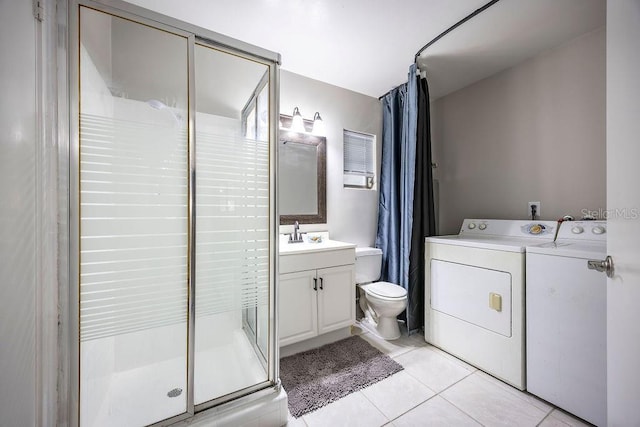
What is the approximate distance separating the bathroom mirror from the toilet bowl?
0.83 m

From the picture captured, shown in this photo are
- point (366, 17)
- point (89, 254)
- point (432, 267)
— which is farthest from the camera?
point (432, 267)

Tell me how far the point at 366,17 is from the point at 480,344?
2.37 m

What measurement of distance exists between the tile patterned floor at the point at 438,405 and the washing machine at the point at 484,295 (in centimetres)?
13

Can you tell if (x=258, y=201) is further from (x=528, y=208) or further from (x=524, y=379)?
(x=528, y=208)

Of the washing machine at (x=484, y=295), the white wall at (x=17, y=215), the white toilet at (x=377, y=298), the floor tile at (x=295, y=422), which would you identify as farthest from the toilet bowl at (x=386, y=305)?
the white wall at (x=17, y=215)

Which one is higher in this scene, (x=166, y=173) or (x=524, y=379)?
(x=166, y=173)

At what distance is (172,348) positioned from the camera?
117 centimetres

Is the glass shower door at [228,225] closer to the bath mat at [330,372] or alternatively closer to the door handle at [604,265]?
the bath mat at [330,372]

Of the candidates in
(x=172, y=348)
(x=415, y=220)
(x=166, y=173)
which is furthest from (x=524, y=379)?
(x=166, y=173)

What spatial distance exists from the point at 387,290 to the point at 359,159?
1413 millimetres

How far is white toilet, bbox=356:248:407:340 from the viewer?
1968 mm

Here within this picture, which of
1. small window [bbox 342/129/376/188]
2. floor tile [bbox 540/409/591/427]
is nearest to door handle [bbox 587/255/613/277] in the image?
floor tile [bbox 540/409/591/427]

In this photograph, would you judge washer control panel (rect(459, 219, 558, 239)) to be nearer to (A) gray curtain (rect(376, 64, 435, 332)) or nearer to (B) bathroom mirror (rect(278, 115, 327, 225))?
(A) gray curtain (rect(376, 64, 435, 332))

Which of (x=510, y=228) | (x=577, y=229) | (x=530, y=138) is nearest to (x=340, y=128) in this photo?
(x=530, y=138)
